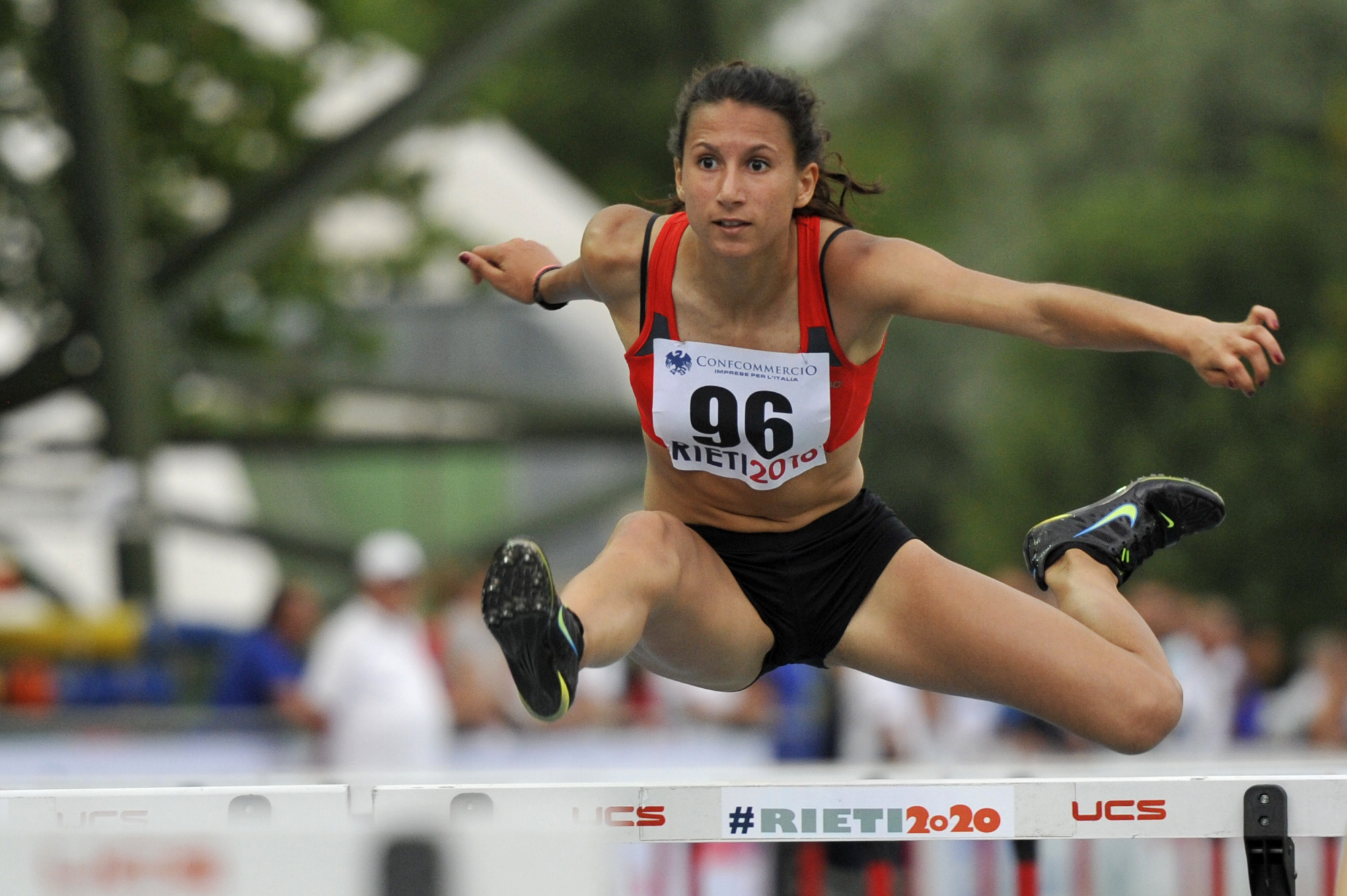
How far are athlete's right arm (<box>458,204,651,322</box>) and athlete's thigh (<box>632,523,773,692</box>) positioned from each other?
59cm

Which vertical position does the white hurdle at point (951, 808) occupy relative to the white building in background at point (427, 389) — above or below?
below

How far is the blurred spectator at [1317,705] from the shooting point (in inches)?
479

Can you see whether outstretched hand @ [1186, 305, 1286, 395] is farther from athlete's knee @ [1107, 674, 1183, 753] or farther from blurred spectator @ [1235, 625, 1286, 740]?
blurred spectator @ [1235, 625, 1286, 740]

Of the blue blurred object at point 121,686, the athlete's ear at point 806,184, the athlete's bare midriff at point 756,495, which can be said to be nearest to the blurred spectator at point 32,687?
the blue blurred object at point 121,686

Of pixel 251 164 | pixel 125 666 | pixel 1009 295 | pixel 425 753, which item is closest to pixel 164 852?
pixel 1009 295

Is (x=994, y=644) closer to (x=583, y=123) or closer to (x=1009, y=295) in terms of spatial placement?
(x=1009, y=295)

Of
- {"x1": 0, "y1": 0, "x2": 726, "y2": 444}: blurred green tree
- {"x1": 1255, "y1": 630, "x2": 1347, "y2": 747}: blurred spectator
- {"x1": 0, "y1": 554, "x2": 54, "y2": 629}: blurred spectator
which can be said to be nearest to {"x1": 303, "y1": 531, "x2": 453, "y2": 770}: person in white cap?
{"x1": 0, "y1": 0, "x2": 726, "y2": 444}: blurred green tree

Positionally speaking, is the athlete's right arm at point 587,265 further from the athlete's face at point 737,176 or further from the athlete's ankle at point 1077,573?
the athlete's ankle at point 1077,573

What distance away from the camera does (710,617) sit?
399 centimetres

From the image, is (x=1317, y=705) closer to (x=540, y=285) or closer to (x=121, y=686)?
(x=121, y=686)

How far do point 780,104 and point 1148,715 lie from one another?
163 cm

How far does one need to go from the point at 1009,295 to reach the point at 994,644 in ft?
2.69

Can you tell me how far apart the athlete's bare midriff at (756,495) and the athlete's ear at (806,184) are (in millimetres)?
583

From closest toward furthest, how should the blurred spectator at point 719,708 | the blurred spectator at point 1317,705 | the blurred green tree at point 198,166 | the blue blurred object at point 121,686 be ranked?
the blurred spectator at point 719,708
the blue blurred object at point 121,686
the blurred spectator at point 1317,705
the blurred green tree at point 198,166
